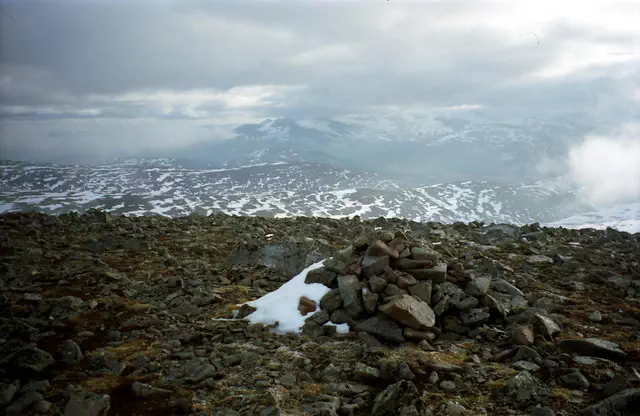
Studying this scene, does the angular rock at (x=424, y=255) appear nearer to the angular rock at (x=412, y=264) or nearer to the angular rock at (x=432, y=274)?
the angular rock at (x=412, y=264)

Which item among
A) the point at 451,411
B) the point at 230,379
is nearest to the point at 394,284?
the point at 451,411

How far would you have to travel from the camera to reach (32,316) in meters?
11.9

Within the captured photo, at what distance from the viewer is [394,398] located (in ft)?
24.7

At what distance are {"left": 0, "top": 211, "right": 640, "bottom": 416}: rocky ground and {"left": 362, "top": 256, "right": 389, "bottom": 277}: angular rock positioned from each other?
43 millimetres

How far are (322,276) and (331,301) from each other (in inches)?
50.9

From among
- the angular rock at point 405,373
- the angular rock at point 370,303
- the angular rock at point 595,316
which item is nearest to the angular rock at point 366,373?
the angular rock at point 405,373

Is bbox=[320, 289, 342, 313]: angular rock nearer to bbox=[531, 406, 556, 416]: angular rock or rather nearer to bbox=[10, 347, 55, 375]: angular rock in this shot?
bbox=[531, 406, 556, 416]: angular rock

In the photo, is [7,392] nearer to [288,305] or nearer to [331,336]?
[288,305]

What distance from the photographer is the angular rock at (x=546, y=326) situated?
10219 mm

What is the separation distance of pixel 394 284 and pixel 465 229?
17310 millimetres

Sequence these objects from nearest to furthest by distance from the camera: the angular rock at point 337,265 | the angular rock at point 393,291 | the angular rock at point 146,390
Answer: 1. the angular rock at point 146,390
2. the angular rock at point 393,291
3. the angular rock at point 337,265

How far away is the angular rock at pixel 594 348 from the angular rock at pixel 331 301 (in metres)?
5.71

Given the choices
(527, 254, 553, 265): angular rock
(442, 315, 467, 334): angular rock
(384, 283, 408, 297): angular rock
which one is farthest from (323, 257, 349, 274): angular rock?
(527, 254, 553, 265): angular rock

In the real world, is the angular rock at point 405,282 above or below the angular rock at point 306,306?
above
